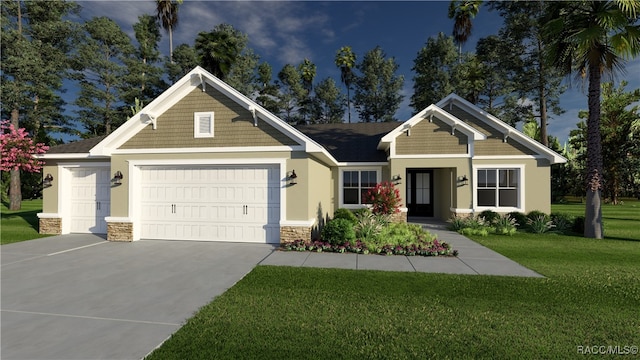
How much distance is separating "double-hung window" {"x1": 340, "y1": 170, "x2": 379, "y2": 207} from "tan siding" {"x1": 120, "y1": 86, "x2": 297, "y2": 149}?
6150 millimetres

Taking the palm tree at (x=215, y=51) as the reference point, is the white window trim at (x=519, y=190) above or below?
below

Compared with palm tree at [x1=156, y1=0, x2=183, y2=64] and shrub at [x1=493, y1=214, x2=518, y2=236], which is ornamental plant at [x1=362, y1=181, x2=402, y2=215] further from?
palm tree at [x1=156, y1=0, x2=183, y2=64]

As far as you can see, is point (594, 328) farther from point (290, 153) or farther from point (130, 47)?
point (130, 47)

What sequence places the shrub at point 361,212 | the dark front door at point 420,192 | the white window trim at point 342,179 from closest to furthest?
the shrub at point 361,212, the white window trim at point 342,179, the dark front door at point 420,192

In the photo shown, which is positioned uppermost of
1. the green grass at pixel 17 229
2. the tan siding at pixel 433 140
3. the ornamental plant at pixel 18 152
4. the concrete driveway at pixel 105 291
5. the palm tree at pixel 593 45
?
the palm tree at pixel 593 45

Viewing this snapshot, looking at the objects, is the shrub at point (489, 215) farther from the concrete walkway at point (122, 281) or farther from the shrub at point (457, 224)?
the concrete walkway at point (122, 281)

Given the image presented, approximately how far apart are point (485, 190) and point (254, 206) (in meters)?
11.2

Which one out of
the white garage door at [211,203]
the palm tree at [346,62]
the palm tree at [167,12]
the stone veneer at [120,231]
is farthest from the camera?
the palm tree at [346,62]

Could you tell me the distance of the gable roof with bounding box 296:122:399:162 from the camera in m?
15.1

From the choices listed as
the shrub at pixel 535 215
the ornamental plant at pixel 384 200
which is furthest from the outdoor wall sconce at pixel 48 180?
the shrub at pixel 535 215

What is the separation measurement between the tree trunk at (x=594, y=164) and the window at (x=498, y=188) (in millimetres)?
2709

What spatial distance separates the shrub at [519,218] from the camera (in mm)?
13000

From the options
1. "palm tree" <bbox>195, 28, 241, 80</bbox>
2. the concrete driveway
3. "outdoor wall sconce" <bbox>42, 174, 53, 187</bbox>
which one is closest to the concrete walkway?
the concrete driveway

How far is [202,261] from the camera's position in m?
7.64
